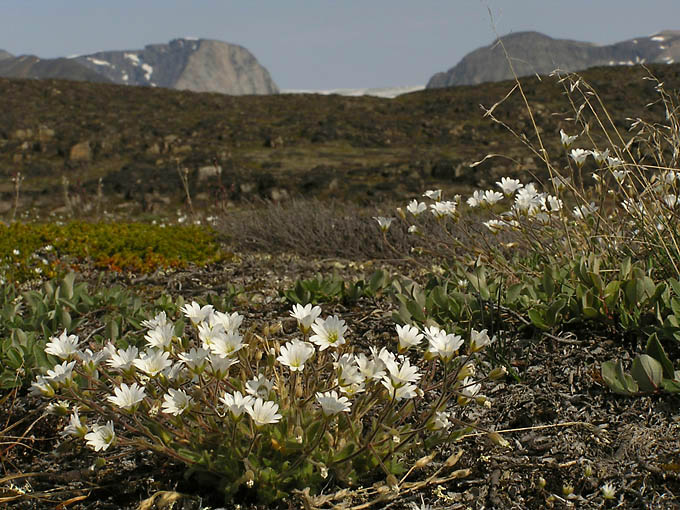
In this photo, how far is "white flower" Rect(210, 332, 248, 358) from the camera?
5.66 feet

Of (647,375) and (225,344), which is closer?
(225,344)

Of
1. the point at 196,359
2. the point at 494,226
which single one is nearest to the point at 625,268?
the point at 494,226

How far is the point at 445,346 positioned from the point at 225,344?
0.66 meters

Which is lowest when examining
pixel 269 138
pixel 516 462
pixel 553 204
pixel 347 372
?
pixel 516 462

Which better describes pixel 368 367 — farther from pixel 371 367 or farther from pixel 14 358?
pixel 14 358

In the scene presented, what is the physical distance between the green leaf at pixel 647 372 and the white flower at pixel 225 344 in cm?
153

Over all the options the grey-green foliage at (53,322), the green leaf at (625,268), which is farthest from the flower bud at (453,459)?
the grey-green foliage at (53,322)

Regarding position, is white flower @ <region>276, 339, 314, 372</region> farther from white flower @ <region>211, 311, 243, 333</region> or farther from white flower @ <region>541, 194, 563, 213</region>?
white flower @ <region>541, 194, 563, 213</region>

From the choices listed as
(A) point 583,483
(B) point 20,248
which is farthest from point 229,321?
(B) point 20,248

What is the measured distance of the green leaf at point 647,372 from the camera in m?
2.22

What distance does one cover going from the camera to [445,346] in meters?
1.75

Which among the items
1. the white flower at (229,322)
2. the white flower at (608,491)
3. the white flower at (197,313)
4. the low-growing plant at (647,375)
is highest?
the white flower at (197,313)

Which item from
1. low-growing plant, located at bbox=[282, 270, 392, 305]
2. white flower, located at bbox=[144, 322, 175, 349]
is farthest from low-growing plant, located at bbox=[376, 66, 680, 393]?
white flower, located at bbox=[144, 322, 175, 349]

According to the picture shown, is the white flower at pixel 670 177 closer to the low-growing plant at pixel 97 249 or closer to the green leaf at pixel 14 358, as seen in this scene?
the green leaf at pixel 14 358
